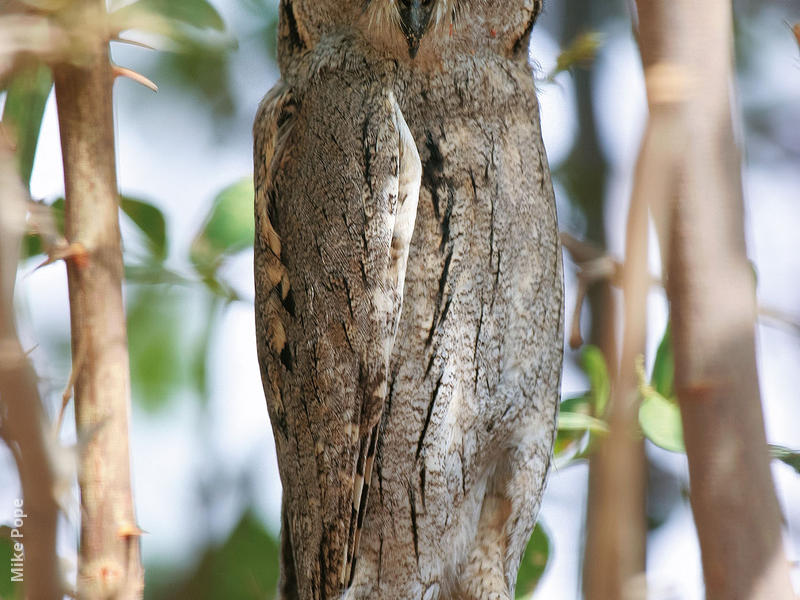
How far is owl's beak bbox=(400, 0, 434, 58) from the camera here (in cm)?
107

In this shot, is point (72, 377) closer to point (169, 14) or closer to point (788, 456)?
point (169, 14)

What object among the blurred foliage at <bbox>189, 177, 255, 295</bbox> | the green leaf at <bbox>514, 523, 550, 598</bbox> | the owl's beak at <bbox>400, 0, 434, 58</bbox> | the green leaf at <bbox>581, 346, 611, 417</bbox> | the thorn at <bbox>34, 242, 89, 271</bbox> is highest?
the owl's beak at <bbox>400, 0, 434, 58</bbox>

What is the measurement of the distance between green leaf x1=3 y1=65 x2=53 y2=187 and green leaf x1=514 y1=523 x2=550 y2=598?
932 millimetres

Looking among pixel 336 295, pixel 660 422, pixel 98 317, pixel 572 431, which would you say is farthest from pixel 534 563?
pixel 98 317

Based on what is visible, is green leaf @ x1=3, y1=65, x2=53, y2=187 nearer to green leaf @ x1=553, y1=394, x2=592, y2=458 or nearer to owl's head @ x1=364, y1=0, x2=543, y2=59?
owl's head @ x1=364, y1=0, x2=543, y2=59

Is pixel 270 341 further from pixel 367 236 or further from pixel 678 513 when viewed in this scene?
pixel 678 513

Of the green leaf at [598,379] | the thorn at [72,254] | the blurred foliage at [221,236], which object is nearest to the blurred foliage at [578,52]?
the green leaf at [598,379]

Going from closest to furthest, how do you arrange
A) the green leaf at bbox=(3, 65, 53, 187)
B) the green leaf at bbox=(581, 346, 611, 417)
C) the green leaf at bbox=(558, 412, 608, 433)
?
the green leaf at bbox=(3, 65, 53, 187), the green leaf at bbox=(558, 412, 608, 433), the green leaf at bbox=(581, 346, 611, 417)

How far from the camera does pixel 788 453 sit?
1293 millimetres

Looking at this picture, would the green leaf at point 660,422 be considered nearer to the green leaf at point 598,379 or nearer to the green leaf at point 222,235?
the green leaf at point 598,379

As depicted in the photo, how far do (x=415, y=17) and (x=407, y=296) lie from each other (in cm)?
33

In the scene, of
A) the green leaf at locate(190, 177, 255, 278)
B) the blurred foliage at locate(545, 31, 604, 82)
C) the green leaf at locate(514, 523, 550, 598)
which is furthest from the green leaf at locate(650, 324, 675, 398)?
the green leaf at locate(190, 177, 255, 278)

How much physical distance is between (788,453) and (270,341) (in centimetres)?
74

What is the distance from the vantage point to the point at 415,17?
1.07 metres
